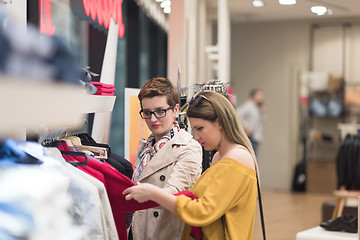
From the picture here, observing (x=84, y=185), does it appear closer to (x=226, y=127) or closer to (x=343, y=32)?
(x=226, y=127)

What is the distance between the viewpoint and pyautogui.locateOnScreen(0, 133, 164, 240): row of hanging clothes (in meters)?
1.06

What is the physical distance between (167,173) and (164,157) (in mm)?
78

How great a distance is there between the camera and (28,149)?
1619mm

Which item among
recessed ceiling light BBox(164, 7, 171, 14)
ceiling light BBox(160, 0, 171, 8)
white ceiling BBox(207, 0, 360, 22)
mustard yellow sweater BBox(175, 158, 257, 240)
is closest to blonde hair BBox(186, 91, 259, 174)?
mustard yellow sweater BBox(175, 158, 257, 240)

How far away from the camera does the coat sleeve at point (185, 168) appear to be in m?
2.21

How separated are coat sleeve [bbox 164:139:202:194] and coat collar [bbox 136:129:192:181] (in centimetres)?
2

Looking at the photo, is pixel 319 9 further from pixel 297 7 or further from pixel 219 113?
pixel 219 113

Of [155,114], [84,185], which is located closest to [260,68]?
[155,114]

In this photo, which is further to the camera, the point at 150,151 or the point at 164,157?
the point at 150,151

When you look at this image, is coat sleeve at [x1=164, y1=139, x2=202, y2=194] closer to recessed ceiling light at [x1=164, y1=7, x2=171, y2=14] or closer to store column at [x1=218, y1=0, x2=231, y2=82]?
recessed ceiling light at [x1=164, y1=7, x2=171, y2=14]

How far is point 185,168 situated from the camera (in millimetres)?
2285

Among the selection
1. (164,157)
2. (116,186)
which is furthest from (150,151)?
(116,186)

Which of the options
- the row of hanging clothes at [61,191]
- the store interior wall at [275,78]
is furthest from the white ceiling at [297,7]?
the store interior wall at [275,78]

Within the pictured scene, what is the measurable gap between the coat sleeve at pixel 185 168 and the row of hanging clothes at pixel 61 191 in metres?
0.25
